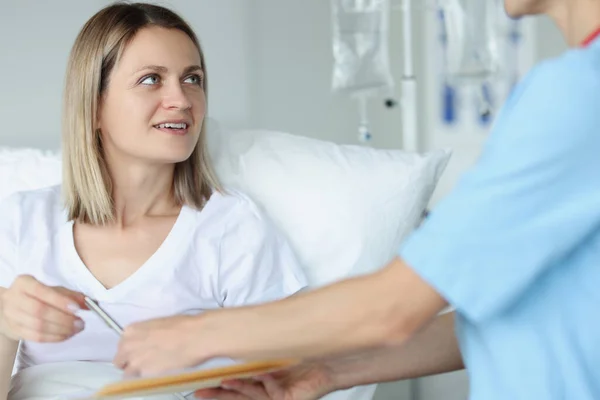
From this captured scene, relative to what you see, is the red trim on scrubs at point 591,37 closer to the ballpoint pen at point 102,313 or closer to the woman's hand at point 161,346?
the woman's hand at point 161,346

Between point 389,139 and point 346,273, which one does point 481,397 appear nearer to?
point 346,273

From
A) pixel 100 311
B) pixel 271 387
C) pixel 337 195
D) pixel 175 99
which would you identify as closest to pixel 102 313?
pixel 100 311

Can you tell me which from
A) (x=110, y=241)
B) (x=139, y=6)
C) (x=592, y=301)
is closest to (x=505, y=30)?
(x=139, y=6)

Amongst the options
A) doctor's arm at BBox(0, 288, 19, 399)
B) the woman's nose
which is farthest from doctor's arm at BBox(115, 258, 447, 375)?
the woman's nose

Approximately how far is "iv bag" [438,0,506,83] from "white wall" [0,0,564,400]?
1.78ft

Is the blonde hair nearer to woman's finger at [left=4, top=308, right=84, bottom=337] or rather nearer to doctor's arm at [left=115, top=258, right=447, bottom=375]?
woman's finger at [left=4, top=308, right=84, bottom=337]

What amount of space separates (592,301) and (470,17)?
1346 millimetres

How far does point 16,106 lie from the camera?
2195mm

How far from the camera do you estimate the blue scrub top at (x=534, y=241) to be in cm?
75

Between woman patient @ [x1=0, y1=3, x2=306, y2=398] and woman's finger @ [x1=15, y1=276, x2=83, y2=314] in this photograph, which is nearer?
woman's finger @ [x1=15, y1=276, x2=83, y2=314]

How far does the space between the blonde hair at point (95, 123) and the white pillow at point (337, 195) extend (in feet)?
0.36

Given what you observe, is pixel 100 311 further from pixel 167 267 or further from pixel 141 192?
pixel 141 192

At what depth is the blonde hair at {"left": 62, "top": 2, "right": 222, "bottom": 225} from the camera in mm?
1594

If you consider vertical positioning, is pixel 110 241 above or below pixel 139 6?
below
